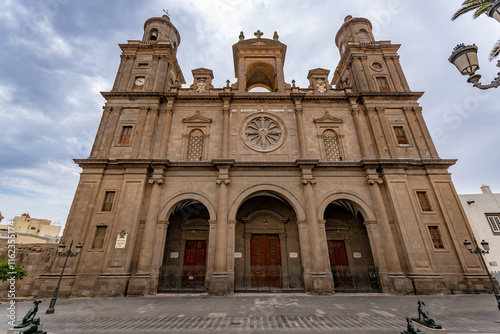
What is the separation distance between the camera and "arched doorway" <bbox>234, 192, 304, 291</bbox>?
16.1m

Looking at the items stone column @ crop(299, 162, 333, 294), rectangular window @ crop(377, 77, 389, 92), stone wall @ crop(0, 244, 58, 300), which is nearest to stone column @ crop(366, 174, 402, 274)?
stone column @ crop(299, 162, 333, 294)

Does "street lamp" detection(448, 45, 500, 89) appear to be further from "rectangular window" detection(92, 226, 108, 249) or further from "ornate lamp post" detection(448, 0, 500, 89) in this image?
"rectangular window" detection(92, 226, 108, 249)

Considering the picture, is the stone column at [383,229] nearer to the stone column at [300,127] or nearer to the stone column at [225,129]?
the stone column at [300,127]

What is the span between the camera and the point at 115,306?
1012 centimetres

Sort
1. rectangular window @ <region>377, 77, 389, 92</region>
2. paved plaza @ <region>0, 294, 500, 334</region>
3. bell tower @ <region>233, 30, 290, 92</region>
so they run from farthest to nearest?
bell tower @ <region>233, 30, 290, 92</region> < rectangular window @ <region>377, 77, 389, 92</region> < paved plaza @ <region>0, 294, 500, 334</region>

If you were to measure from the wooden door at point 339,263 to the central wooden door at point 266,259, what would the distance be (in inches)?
162

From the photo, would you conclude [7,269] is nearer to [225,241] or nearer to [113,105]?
[225,241]

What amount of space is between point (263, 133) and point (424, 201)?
41.1 ft

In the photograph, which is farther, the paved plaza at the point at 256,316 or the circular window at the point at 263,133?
the circular window at the point at 263,133

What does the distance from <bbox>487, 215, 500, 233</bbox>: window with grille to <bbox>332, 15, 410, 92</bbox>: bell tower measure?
1317 centimetres

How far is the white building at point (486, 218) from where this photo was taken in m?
17.9

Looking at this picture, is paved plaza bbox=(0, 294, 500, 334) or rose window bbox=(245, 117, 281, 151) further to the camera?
rose window bbox=(245, 117, 281, 151)

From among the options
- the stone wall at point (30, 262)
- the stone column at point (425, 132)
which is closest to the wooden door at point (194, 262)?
the stone wall at point (30, 262)

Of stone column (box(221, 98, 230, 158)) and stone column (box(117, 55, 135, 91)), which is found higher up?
stone column (box(117, 55, 135, 91))
